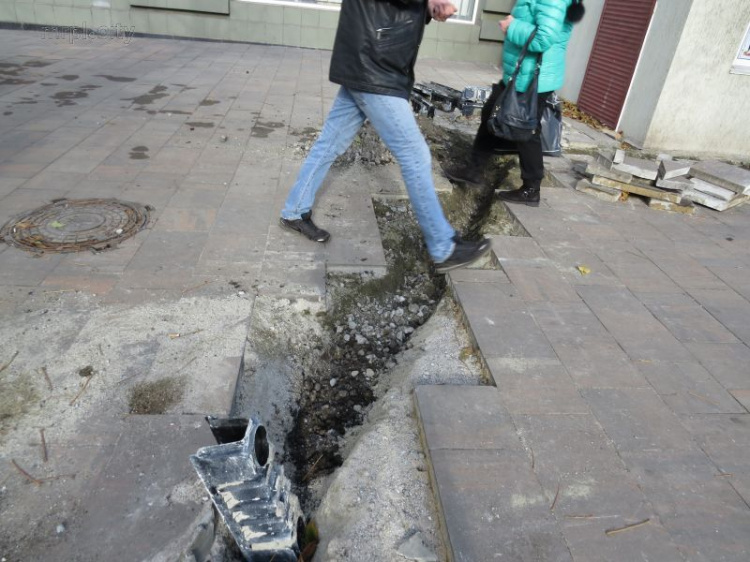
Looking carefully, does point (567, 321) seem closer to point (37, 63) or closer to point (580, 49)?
point (580, 49)

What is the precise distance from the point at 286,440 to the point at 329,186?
2.70m

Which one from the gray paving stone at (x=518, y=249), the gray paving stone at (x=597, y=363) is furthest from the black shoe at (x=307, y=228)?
the gray paving stone at (x=597, y=363)

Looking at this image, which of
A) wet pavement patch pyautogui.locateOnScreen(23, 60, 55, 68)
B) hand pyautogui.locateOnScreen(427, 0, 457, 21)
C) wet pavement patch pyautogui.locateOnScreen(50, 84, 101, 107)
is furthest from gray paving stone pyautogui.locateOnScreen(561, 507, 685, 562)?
wet pavement patch pyautogui.locateOnScreen(23, 60, 55, 68)

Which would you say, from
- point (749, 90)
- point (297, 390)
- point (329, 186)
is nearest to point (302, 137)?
point (329, 186)

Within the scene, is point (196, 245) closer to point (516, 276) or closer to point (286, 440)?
point (286, 440)

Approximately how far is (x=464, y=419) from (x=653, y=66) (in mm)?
6146

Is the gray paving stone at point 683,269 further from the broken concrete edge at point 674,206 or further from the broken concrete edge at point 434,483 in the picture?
the broken concrete edge at point 434,483

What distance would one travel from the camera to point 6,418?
2.16 metres

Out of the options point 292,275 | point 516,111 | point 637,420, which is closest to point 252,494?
point 637,420

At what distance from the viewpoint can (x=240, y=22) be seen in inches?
455

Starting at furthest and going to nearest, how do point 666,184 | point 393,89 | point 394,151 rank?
point 666,184 < point 394,151 < point 393,89

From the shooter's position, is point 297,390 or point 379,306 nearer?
point 297,390

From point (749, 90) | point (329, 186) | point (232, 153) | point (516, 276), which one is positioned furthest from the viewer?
point (749, 90)

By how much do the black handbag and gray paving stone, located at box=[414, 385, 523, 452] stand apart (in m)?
2.37
